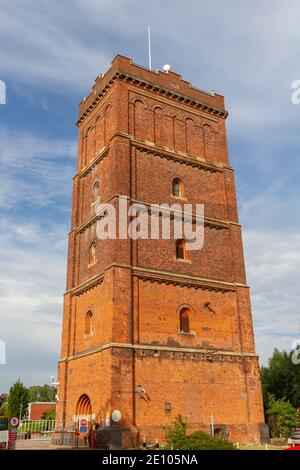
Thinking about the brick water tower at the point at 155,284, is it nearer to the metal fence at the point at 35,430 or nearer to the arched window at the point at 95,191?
the arched window at the point at 95,191

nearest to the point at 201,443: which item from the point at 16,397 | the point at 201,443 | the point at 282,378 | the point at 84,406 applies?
the point at 201,443

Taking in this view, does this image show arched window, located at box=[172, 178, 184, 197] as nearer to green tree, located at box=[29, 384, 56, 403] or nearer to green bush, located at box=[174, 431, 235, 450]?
green bush, located at box=[174, 431, 235, 450]

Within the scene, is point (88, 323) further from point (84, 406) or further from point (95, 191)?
point (95, 191)

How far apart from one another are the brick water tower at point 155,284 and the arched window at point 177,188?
2.3 inches

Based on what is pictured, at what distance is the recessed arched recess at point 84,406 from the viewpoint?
76.8ft

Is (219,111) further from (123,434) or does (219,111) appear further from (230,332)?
(123,434)

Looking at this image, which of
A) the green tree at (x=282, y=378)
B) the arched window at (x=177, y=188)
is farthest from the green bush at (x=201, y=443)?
the green tree at (x=282, y=378)

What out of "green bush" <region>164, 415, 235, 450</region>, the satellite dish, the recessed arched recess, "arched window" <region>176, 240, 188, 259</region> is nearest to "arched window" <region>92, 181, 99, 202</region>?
"arched window" <region>176, 240, 188, 259</region>

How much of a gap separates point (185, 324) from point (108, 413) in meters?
6.23

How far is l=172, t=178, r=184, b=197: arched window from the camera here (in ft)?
89.5

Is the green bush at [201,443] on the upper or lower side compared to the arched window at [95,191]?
lower

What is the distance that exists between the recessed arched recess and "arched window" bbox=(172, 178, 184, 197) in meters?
12.0

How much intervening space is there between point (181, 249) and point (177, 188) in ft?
12.6

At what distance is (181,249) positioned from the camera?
25984 mm
